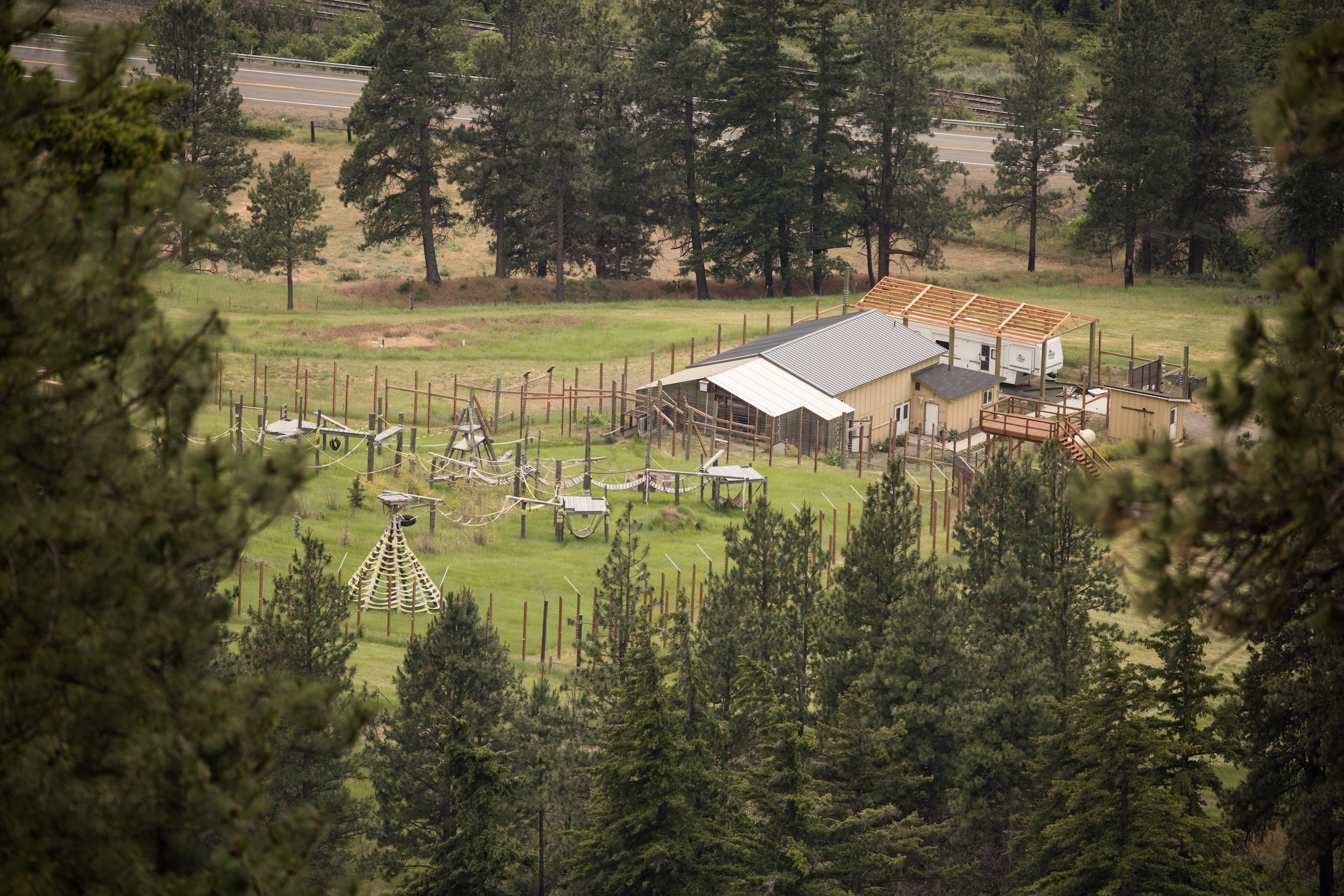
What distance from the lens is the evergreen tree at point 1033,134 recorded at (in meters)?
68.8

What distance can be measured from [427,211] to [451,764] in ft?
173

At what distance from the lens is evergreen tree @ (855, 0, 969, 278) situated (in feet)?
226

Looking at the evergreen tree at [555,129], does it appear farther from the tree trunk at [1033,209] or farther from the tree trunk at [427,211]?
the tree trunk at [1033,209]

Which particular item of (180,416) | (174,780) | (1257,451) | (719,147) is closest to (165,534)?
(180,416)

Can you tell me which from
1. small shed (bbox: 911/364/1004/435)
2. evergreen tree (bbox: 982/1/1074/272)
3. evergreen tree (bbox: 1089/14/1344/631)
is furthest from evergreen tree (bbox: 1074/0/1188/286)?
evergreen tree (bbox: 1089/14/1344/631)

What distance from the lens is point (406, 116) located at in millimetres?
64312

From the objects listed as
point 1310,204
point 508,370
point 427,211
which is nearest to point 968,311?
point 508,370

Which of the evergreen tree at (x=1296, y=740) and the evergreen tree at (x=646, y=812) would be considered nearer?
the evergreen tree at (x=646, y=812)

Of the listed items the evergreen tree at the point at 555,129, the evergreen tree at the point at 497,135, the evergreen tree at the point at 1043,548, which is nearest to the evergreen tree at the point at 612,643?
the evergreen tree at the point at 1043,548

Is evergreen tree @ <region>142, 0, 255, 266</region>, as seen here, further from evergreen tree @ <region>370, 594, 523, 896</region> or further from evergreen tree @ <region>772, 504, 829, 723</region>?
evergreen tree @ <region>370, 594, 523, 896</region>

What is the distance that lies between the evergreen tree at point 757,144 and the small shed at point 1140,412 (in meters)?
23.7

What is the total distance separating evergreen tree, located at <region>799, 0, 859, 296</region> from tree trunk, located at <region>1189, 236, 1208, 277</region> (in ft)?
62.1

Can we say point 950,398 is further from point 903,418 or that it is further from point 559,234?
point 559,234

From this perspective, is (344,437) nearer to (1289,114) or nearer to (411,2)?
(411,2)
